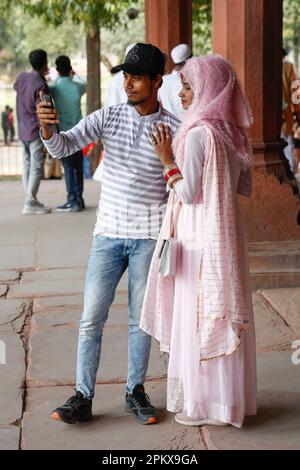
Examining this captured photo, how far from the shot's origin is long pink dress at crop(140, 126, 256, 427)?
4.83m

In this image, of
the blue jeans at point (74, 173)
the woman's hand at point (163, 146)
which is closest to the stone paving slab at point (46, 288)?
the woman's hand at point (163, 146)

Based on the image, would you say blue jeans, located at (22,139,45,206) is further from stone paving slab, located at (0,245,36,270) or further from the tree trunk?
the tree trunk

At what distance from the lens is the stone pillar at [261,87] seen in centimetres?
820

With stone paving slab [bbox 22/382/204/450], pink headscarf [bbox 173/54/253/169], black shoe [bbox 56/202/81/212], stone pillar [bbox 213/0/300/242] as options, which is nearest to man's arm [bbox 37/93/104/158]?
pink headscarf [bbox 173/54/253/169]

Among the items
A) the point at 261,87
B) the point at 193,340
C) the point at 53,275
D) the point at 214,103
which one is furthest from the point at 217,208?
the point at 53,275

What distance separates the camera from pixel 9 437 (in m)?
4.82

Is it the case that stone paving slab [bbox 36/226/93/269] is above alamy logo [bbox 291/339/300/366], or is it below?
below

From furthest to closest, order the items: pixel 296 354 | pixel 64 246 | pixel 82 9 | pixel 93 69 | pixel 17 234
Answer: pixel 93 69, pixel 82 9, pixel 17 234, pixel 64 246, pixel 296 354

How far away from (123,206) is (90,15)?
14.8 metres

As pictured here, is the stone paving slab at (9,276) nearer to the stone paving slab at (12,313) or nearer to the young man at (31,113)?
the stone paving slab at (12,313)

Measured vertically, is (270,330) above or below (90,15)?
below

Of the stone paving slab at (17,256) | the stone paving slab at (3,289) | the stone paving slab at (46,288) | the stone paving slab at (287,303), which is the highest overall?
the stone paving slab at (287,303)

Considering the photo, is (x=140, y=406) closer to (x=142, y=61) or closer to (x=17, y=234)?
(x=142, y=61)

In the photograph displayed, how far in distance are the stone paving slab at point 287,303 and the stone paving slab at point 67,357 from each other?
3.65 feet
